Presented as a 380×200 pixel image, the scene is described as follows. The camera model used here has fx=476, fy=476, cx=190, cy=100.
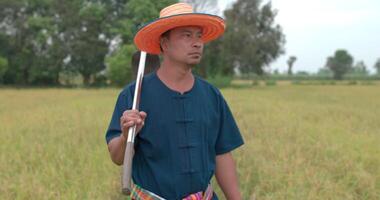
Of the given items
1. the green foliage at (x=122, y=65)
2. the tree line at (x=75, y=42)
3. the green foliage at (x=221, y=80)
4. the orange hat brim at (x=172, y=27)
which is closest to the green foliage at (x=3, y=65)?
the tree line at (x=75, y=42)

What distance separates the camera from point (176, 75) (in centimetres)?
187

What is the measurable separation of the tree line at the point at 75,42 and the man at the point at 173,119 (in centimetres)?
3663

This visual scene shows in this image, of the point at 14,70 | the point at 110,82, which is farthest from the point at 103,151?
the point at 14,70

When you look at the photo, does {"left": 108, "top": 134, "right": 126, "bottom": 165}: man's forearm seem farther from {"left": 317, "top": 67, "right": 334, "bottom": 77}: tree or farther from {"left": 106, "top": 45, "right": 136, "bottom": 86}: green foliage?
{"left": 317, "top": 67, "right": 334, "bottom": 77}: tree

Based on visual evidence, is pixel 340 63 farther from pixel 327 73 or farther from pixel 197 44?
pixel 197 44

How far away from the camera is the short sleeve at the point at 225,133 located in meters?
2.03

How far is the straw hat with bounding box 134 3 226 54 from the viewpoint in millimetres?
1776

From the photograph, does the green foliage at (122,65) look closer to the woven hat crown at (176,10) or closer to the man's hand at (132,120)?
the woven hat crown at (176,10)

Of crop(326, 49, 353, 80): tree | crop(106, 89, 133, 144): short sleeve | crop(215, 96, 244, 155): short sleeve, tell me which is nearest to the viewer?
crop(106, 89, 133, 144): short sleeve

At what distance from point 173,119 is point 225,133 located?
32 centimetres

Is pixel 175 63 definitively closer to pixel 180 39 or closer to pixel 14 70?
pixel 180 39

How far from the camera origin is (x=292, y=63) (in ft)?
366

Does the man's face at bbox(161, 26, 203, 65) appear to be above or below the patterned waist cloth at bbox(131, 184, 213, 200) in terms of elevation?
above

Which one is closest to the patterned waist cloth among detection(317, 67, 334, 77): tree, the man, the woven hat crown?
the man
